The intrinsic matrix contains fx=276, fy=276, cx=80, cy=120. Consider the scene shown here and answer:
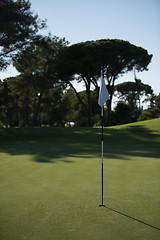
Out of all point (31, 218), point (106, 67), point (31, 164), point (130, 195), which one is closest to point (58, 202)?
point (31, 218)

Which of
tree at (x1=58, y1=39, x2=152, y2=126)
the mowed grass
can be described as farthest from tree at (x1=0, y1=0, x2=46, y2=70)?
the mowed grass

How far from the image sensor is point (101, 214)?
179 inches

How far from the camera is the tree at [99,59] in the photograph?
113 ft

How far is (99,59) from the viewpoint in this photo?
35188mm

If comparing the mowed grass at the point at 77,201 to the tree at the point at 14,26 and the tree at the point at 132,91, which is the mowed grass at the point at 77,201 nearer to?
the tree at the point at 14,26

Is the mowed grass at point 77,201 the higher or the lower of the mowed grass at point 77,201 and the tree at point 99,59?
the lower

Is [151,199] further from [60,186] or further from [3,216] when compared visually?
[3,216]

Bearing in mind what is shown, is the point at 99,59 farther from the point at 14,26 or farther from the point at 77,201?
the point at 77,201

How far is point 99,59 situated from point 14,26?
535 inches

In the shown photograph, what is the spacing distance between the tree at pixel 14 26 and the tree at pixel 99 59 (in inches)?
348

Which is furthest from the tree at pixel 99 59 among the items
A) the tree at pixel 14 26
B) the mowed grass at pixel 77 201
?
the mowed grass at pixel 77 201

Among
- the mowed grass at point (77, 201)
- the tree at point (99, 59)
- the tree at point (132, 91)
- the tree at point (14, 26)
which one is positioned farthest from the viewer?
the tree at point (132, 91)

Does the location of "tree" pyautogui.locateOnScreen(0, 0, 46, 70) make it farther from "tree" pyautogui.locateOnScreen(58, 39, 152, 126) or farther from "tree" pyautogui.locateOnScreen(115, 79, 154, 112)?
"tree" pyautogui.locateOnScreen(115, 79, 154, 112)

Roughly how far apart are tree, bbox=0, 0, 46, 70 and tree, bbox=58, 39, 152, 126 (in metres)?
8.84
